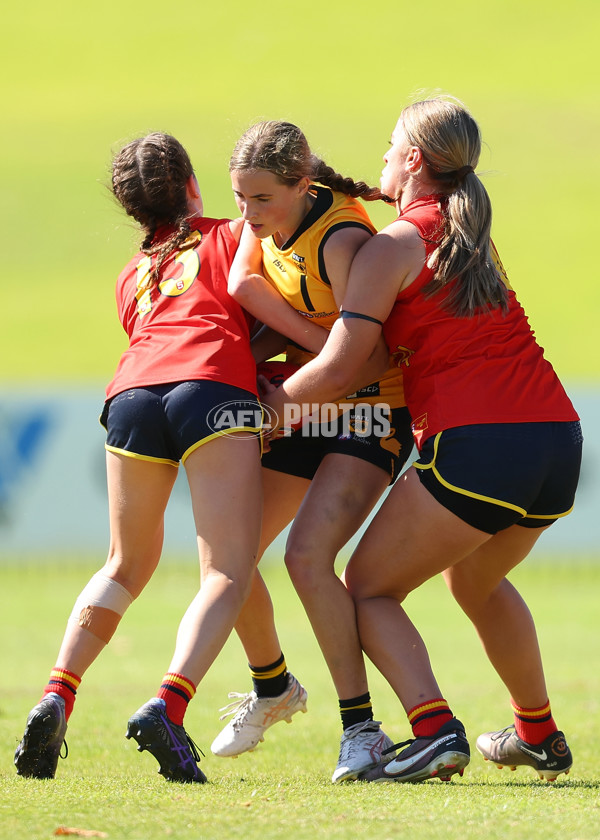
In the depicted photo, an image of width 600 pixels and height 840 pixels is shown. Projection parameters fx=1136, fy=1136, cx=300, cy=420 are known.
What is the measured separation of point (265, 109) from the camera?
31594mm

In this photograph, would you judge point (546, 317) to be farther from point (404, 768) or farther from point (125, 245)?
point (404, 768)

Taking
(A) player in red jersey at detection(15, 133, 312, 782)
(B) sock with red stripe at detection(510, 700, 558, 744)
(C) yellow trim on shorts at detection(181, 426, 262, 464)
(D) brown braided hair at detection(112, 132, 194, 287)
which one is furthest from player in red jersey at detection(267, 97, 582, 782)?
(D) brown braided hair at detection(112, 132, 194, 287)

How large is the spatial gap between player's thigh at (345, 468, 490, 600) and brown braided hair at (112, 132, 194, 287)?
123cm

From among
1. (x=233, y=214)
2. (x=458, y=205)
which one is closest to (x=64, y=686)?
(x=458, y=205)

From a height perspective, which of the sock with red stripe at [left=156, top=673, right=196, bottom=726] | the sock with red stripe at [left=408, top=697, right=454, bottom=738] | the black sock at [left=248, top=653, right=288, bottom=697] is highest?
the sock with red stripe at [left=156, top=673, right=196, bottom=726]

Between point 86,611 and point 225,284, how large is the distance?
1266 millimetres

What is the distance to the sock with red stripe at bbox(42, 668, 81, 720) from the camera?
390 centimetres

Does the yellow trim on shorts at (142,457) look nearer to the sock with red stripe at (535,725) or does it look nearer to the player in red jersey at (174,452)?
the player in red jersey at (174,452)

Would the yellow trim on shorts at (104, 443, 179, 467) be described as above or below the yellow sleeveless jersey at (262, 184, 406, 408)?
below

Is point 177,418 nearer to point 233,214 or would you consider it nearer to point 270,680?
point 270,680

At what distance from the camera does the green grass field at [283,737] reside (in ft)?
9.80

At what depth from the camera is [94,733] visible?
5.34 metres

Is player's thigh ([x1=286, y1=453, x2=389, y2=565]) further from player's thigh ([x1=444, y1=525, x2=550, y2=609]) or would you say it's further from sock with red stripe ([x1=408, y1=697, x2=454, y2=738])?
sock with red stripe ([x1=408, y1=697, x2=454, y2=738])

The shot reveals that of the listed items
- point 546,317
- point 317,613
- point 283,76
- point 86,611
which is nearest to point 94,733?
point 86,611
